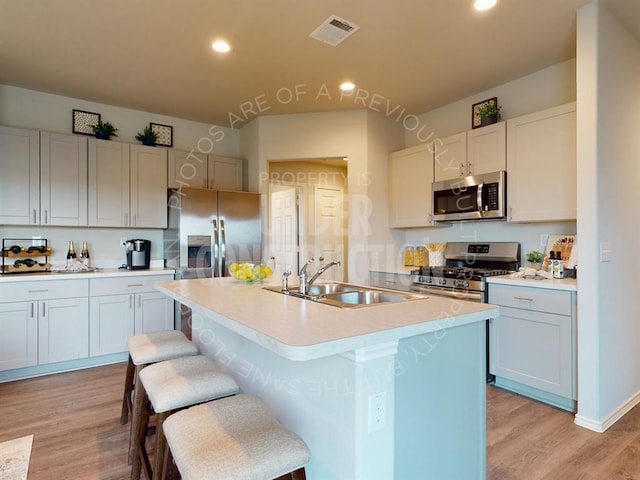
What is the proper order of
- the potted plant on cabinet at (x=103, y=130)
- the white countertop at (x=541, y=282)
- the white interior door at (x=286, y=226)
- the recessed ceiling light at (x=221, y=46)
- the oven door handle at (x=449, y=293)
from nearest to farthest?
the white countertop at (x=541, y=282) → the recessed ceiling light at (x=221, y=46) → the oven door handle at (x=449, y=293) → the potted plant on cabinet at (x=103, y=130) → the white interior door at (x=286, y=226)

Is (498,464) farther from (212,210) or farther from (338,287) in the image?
(212,210)

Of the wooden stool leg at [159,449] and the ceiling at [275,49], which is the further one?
the ceiling at [275,49]

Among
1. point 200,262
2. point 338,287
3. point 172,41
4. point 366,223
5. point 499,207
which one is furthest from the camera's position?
point 366,223

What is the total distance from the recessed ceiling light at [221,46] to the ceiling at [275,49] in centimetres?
5

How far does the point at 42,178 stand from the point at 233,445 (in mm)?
3439

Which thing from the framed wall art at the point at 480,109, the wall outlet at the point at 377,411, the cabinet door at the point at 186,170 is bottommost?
the wall outlet at the point at 377,411

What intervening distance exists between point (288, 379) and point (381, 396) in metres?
0.49

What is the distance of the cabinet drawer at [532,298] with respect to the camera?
248cm

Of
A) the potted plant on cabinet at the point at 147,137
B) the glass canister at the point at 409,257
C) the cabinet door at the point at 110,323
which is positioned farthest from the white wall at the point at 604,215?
the potted plant on cabinet at the point at 147,137

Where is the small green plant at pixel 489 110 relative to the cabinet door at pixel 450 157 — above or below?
above

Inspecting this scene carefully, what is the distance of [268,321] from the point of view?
1.24 meters

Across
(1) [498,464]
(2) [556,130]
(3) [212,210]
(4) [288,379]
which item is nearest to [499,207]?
(2) [556,130]

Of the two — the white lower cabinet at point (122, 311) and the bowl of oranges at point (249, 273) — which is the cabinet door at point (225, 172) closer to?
the white lower cabinet at point (122, 311)

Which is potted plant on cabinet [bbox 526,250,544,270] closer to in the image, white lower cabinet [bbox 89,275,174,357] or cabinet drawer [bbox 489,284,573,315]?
cabinet drawer [bbox 489,284,573,315]
